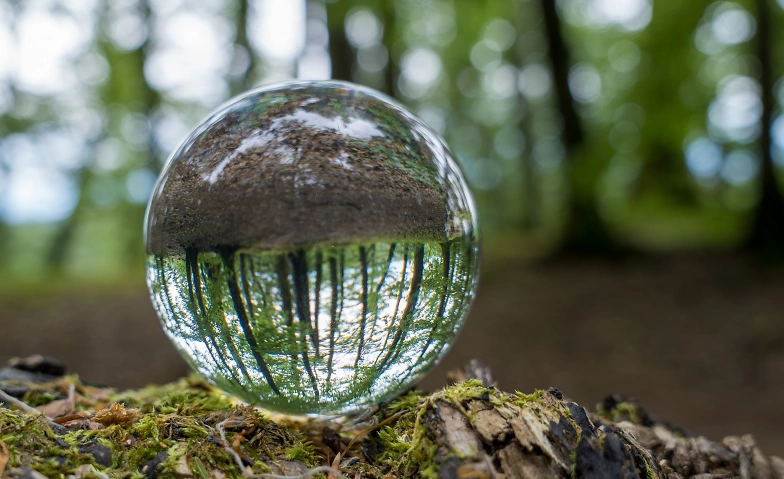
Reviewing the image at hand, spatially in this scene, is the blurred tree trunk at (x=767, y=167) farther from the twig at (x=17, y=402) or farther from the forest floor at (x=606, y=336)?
the twig at (x=17, y=402)

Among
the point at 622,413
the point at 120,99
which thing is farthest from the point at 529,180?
the point at 622,413

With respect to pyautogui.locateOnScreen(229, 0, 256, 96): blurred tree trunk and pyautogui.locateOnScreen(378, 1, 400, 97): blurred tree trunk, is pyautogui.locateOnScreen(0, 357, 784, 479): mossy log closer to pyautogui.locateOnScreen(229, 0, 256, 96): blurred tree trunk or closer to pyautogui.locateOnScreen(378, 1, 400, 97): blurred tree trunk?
pyautogui.locateOnScreen(378, 1, 400, 97): blurred tree trunk

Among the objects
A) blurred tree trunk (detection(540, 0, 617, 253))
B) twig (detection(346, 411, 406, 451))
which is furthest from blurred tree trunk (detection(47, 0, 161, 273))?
twig (detection(346, 411, 406, 451))

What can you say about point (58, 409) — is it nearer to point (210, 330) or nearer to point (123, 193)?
point (210, 330)

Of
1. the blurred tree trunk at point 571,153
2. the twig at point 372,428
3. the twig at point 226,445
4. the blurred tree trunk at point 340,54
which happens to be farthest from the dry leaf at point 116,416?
the blurred tree trunk at point 571,153

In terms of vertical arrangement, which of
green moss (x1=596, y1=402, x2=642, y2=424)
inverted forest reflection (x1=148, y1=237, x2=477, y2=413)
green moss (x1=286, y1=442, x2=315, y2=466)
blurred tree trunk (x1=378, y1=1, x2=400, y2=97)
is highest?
blurred tree trunk (x1=378, y1=1, x2=400, y2=97)

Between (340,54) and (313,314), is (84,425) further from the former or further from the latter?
(340,54)
